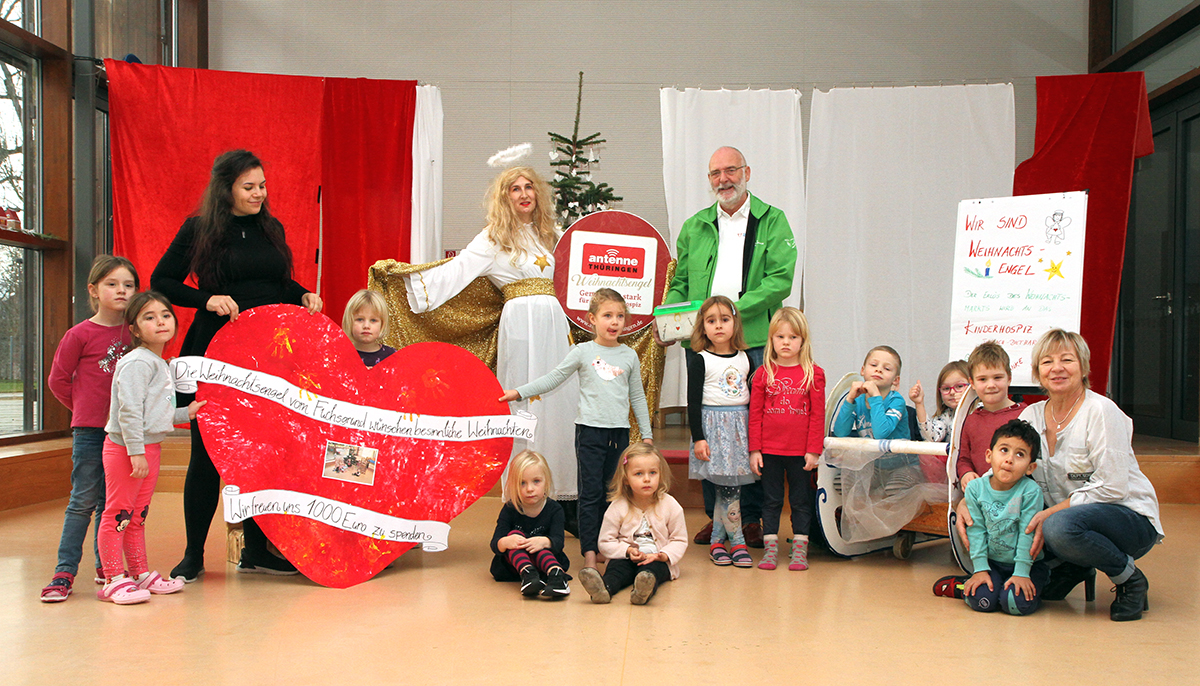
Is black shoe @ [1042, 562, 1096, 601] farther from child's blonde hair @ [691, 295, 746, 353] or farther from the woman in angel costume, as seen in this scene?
the woman in angel costume

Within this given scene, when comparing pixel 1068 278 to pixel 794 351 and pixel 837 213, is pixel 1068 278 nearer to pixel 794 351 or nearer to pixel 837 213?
pixel 794 351

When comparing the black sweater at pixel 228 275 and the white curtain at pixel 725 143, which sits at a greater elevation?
the white curtain at pixel 725 143

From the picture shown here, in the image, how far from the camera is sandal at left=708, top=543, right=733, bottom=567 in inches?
126

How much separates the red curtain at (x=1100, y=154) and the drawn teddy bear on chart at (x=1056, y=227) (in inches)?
85.7

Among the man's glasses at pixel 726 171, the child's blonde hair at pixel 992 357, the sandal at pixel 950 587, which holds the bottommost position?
the sandal at pixel 950 587

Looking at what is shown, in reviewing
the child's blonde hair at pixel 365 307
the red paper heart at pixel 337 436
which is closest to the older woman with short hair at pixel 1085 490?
the red paper heart at pixel 337 436

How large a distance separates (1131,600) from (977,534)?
45 cm

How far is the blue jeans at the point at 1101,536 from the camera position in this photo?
8.16ft

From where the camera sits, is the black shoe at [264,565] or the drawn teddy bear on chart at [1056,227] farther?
the drawn teddy bear on chart at [1056,227]

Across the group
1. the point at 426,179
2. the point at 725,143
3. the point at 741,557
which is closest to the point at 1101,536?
the point at 741,557

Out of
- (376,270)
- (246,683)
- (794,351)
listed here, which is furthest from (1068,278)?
(246,683)

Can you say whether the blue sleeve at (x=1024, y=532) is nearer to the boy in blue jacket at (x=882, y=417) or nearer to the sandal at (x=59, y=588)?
the boy in blue jacket at (x=882, y=417)

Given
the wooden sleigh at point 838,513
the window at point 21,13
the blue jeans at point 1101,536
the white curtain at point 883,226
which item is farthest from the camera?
the white curtain at point 883,226

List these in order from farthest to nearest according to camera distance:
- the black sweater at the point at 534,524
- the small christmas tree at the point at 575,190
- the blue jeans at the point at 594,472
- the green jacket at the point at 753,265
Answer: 1. the small christmas tree at the point at 575,190
2. the green jacket at the point at 753,265
3. the blue jeans at the point at 594,472
4. the black sweater at the point at 534,524
